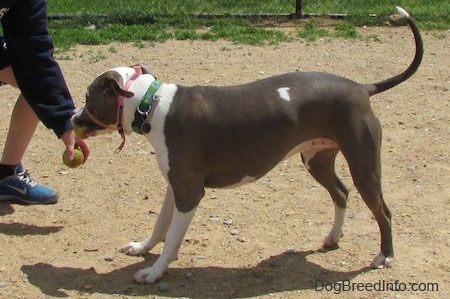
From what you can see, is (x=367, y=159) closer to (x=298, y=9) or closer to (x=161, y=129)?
(x=161, y=129)

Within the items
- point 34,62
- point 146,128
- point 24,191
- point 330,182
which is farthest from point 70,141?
point 330,182

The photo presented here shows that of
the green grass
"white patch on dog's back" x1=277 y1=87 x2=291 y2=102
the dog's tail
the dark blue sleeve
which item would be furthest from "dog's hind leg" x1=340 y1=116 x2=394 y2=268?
the green grass

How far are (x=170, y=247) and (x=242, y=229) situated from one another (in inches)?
32.8

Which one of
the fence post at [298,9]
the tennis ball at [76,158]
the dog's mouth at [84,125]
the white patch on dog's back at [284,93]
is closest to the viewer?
the white patch on dog's back at [284,93]

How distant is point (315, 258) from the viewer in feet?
15.6

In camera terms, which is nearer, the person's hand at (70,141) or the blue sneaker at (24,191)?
the person's hand at (70,141)

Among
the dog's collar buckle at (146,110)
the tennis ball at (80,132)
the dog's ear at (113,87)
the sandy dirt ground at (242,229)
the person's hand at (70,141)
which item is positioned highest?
the dog's ear at (113,87)

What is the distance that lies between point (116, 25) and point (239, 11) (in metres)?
2.24

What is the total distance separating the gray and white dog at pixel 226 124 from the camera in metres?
4.33

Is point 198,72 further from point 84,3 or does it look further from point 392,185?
point 84,3

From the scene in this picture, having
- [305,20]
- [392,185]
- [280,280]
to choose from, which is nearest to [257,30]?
[305,20]

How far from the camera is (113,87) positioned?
4.29 meters

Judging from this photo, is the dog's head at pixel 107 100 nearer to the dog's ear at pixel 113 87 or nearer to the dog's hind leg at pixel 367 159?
the dog's ear at pixel 113 87

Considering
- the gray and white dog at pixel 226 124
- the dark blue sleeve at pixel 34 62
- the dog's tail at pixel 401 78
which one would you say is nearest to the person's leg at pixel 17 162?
the dark blue sleeve at pixel 34 62
